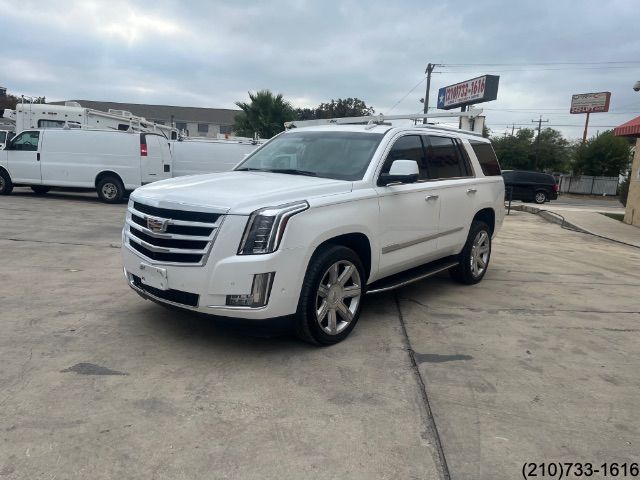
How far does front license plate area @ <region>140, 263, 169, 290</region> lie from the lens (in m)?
3.86

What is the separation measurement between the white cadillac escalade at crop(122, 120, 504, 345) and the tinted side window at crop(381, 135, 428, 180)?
0.02 m

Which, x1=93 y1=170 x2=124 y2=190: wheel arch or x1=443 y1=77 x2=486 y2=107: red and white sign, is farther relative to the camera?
x1=443 y1=77 x2=486 y2=107: red and white sign

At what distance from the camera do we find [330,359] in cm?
401

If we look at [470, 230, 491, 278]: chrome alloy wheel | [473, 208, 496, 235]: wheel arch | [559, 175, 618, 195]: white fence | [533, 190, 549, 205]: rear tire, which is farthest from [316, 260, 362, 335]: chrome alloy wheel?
[559, 175, 618, 195]: white fence

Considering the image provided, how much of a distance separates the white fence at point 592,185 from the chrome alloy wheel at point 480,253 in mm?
44134

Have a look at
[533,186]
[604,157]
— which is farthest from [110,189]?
[604,157]

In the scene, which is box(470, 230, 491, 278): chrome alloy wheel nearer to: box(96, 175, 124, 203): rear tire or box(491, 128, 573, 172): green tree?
box(96, 175, 124, 203): rear tire

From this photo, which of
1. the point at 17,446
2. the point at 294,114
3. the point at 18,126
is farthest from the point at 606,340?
the point at 294,114

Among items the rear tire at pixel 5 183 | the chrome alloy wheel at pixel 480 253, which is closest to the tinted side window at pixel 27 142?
the rear tire at pixel 5 183

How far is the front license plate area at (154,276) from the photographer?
386cm

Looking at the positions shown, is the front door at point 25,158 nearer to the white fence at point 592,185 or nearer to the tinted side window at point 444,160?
the tinted side window at point 444,160

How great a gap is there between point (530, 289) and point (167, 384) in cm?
487

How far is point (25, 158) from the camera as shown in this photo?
583 inches

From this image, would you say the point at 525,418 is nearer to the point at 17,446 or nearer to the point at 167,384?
the point at 167,384
